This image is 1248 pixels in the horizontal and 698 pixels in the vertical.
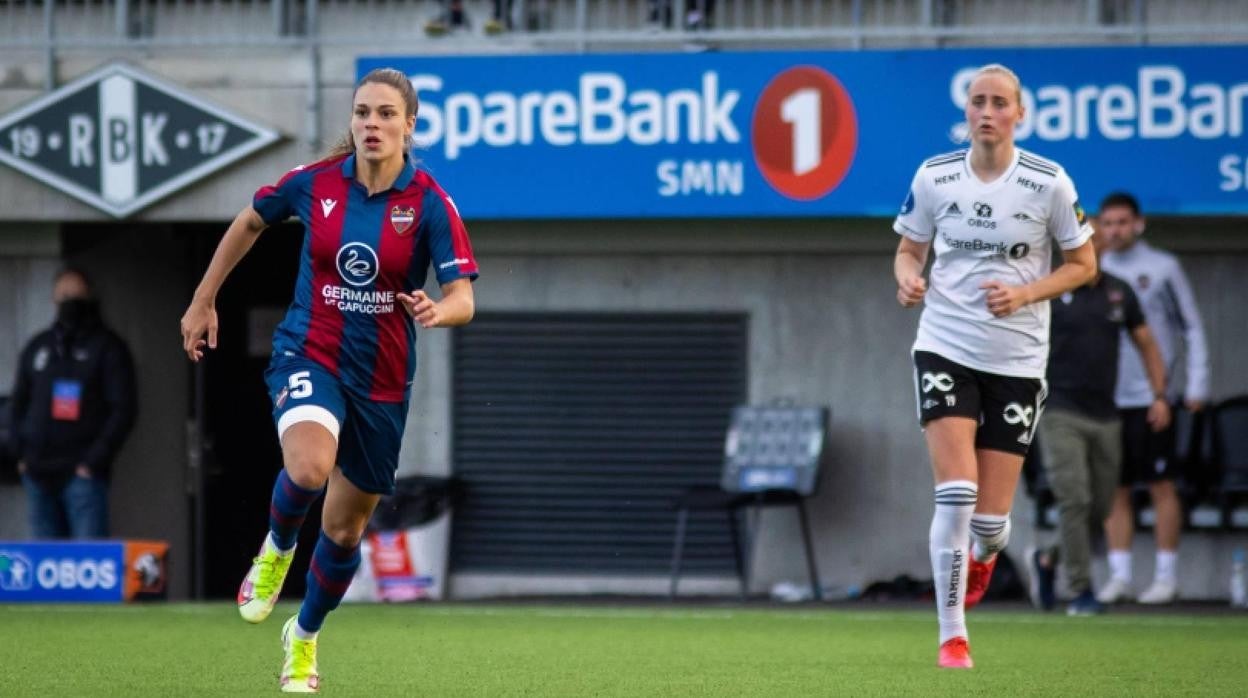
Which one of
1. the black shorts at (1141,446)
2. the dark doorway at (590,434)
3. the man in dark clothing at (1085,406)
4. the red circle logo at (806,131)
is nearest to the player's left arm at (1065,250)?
the man in dark clothing at (1085,406)

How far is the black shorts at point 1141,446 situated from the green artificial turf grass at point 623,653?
3.03ft

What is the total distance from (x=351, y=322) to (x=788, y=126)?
23.5 feet

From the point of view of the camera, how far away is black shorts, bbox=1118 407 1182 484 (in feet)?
41.2

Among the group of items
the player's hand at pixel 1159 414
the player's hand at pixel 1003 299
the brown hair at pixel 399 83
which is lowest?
the player's hand at pixel 1159 414

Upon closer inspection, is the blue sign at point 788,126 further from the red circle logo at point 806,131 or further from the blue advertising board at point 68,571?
the blue advertising board at point 68,571

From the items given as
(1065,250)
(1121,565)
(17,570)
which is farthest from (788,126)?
(1065,250)

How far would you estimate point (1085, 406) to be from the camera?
459 inches

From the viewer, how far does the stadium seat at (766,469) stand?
13961mm

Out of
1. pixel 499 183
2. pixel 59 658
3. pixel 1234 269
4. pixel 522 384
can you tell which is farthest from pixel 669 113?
pixel 59 658

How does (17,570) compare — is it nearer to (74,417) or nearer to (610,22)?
(74,417)

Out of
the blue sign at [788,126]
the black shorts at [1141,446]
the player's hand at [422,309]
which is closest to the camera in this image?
the player's hand at [422,309]

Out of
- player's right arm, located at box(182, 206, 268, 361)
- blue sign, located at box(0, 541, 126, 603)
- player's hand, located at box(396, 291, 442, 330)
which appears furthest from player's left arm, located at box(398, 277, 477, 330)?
blue sign, located at box(0, 541, 126, 603)

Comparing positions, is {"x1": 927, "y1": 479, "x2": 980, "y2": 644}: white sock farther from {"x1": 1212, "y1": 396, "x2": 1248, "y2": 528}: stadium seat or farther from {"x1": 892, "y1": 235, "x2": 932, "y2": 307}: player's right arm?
{"x1": 1212, "y1": 396, "x2": 1248, "y2": 528}: stadium seat

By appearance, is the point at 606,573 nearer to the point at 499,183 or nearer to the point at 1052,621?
the point at 499,183
